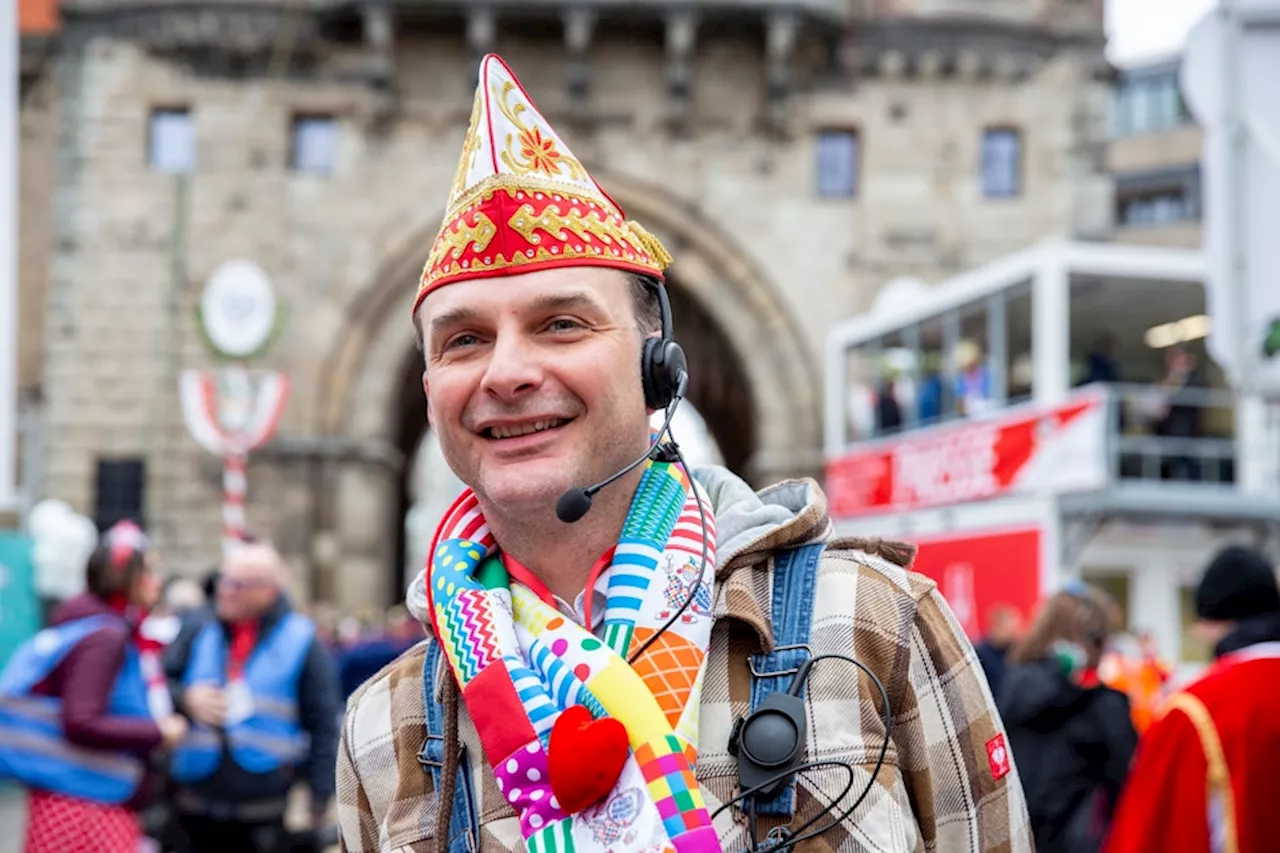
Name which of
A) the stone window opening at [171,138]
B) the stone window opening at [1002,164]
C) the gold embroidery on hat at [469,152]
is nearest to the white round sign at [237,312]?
the stone window opening at [171,138]

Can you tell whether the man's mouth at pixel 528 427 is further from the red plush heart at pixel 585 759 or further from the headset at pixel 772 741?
the red plush heart at pixel 585 759

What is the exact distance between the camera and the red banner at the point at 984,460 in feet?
41.7

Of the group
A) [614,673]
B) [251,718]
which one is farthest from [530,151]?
[251,718]

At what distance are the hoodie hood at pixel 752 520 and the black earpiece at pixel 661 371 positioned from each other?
0.17 m

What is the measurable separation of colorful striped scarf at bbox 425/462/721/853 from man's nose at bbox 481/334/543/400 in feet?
0.75

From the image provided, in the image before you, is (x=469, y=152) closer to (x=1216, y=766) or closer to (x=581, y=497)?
(x=581, y=497)

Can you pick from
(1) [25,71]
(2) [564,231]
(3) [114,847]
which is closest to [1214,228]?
(2) [564,231]

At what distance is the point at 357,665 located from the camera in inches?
394

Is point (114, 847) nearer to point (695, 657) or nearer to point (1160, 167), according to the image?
point (695, 657)

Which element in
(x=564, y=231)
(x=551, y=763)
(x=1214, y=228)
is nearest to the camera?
(x=551, y=763)

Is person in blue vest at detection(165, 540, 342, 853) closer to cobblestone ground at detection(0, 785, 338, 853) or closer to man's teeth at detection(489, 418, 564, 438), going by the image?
cobblestone ground at detection(0, 785, 338, 853)

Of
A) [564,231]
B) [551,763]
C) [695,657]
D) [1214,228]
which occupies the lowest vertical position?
[551,763]

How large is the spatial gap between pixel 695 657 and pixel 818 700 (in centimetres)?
15

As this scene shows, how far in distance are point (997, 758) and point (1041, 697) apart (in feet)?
12.9
